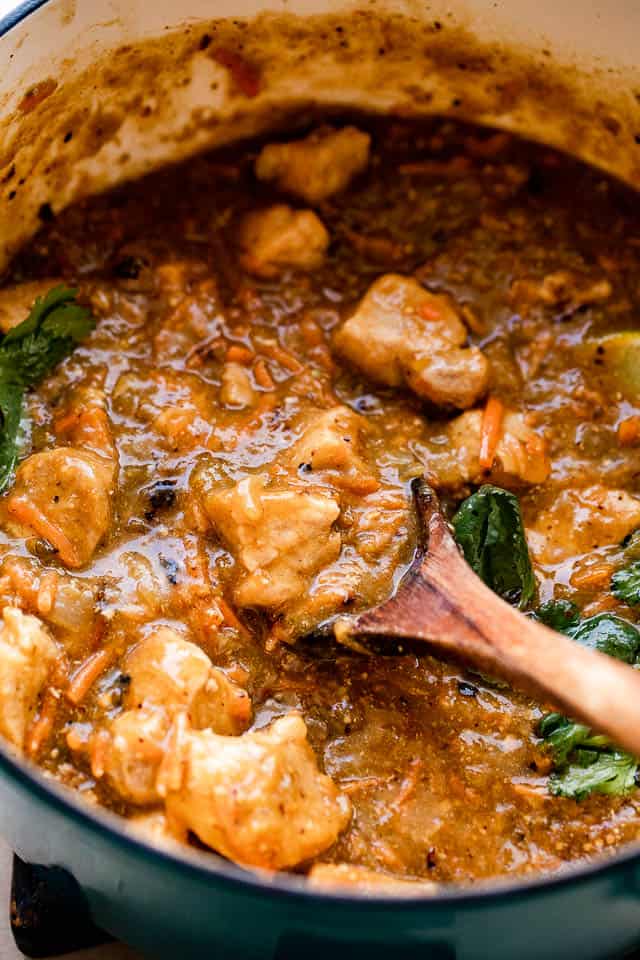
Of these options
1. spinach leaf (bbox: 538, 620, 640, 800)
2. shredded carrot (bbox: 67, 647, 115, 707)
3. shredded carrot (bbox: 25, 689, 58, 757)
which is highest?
shredded carrot (bbox: 25, 689, 58, 757)

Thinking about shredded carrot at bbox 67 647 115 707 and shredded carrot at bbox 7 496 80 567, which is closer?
shredded carrot at bbox 67 647 115 707

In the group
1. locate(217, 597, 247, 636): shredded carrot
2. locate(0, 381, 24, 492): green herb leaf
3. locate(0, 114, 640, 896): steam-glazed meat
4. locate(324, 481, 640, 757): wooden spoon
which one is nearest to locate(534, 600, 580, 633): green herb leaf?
locate(0, 114, 640, 896): steam-glazed meat

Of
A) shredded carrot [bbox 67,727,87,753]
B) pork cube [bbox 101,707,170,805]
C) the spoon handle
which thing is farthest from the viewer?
shredded carrot [bbox 67,727,87,753]

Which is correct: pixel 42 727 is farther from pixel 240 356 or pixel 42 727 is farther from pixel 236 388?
pixel 240 356

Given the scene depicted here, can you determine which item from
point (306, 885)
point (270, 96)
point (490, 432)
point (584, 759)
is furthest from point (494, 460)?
point (306, 885)

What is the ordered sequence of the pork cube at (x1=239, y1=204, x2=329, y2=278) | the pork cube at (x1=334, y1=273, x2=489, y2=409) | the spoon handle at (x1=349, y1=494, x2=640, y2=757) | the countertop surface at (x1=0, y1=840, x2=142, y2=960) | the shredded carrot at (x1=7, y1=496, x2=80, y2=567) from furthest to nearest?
the pork cube at (x1=239, y1=204, x2=329, y2=278)
the pork cube at (x1=334, y1=273, x2=489, y2=409)
the shredded carrot at (x1=7, y1=496, x2=80, y2=567)
the countertop surface at (x1=0, y1=840, x2=142, y2=960)
the spoon handle at (x1=349, y1=494, x2=640, y2=757)

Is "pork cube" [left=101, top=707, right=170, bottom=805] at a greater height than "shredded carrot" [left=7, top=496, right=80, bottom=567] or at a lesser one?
lesser

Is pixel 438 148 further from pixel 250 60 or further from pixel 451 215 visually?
pixel 250 60

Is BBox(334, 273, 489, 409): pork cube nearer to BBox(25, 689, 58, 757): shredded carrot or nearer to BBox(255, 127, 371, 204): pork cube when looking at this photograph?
BBox(255, 127, 371, 204): pork cube
